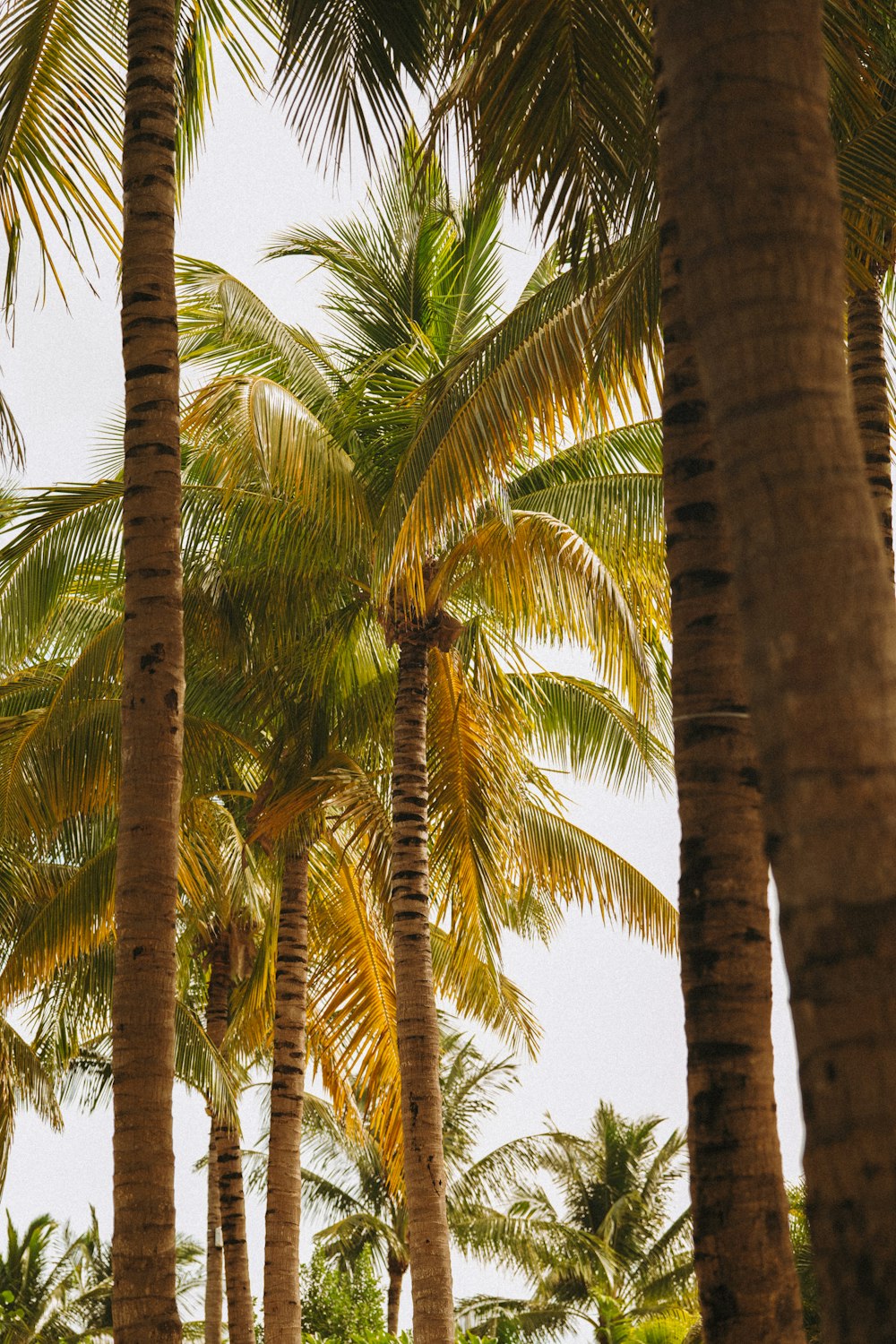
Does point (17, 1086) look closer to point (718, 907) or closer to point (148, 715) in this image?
point (148, 715)

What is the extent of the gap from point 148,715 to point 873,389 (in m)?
4.12

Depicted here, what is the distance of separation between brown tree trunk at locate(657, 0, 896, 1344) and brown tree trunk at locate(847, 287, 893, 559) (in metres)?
4.22

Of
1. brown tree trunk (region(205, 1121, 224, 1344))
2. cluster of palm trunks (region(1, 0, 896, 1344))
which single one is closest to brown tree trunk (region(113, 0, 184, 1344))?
cluster of palm trunks (region(1, 0, 896, 1344))

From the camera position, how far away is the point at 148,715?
539 cm

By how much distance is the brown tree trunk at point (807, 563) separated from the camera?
1.95 metres

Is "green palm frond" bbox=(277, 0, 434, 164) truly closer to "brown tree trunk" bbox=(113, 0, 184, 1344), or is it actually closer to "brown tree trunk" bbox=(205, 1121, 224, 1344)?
"brown tree trunk" bbox=(113, 0, 184, 1344)

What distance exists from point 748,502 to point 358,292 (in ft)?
34.5

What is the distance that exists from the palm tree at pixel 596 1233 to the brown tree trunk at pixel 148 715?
2290 cm

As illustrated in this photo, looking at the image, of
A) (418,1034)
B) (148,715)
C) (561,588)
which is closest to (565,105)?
(148,715)

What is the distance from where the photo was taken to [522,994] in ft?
48.8

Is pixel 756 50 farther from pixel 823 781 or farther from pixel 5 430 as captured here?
pixel 5 430

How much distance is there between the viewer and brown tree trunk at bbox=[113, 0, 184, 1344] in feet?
15.4

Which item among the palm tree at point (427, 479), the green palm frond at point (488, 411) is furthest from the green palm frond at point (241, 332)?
the green palm frond at point (488, 411)

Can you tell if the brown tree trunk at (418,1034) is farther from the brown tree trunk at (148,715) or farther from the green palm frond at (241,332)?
the brown tree trunk at (148,715)
